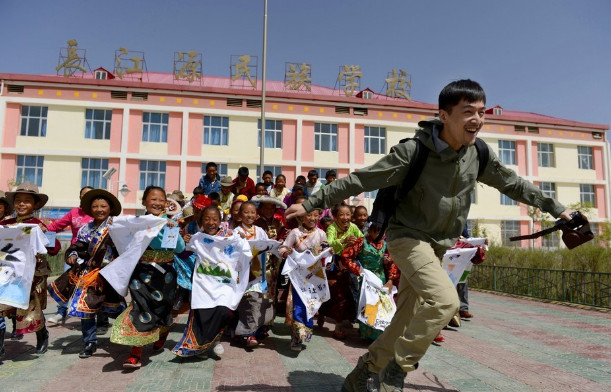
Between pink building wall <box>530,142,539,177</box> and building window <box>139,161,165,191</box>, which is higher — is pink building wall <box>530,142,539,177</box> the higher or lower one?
the higher one

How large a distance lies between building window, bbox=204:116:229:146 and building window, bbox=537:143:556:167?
2343cm

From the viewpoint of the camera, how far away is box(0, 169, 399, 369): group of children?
161 inches

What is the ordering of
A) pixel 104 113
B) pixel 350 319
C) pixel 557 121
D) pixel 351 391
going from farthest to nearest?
pixel 557 121 → pixel 104 113 → pixel 350 319 → pixel 351 391

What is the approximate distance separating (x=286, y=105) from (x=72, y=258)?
965 inches

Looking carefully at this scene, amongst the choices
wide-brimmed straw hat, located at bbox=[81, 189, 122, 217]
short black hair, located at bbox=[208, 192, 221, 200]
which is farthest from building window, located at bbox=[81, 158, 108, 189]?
wide-brimmed straw hat, located at bbox=[81, 189, 122, 217]

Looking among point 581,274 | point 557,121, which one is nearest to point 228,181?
point 581,274

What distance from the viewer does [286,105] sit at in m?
28.0

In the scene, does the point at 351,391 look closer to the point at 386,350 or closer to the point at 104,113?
the point at 386,350

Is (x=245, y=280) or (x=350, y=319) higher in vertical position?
(x=245, y=280)

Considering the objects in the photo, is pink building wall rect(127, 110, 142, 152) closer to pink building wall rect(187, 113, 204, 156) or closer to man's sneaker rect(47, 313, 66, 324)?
pink building wall rect(187, 113, 204, 156)

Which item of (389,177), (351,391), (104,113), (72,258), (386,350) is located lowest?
(351,391)

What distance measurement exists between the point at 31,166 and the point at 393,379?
2847 cm

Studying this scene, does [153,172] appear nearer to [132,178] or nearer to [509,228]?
[132,178]

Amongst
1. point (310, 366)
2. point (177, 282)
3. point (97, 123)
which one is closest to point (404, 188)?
point (310, 366)
